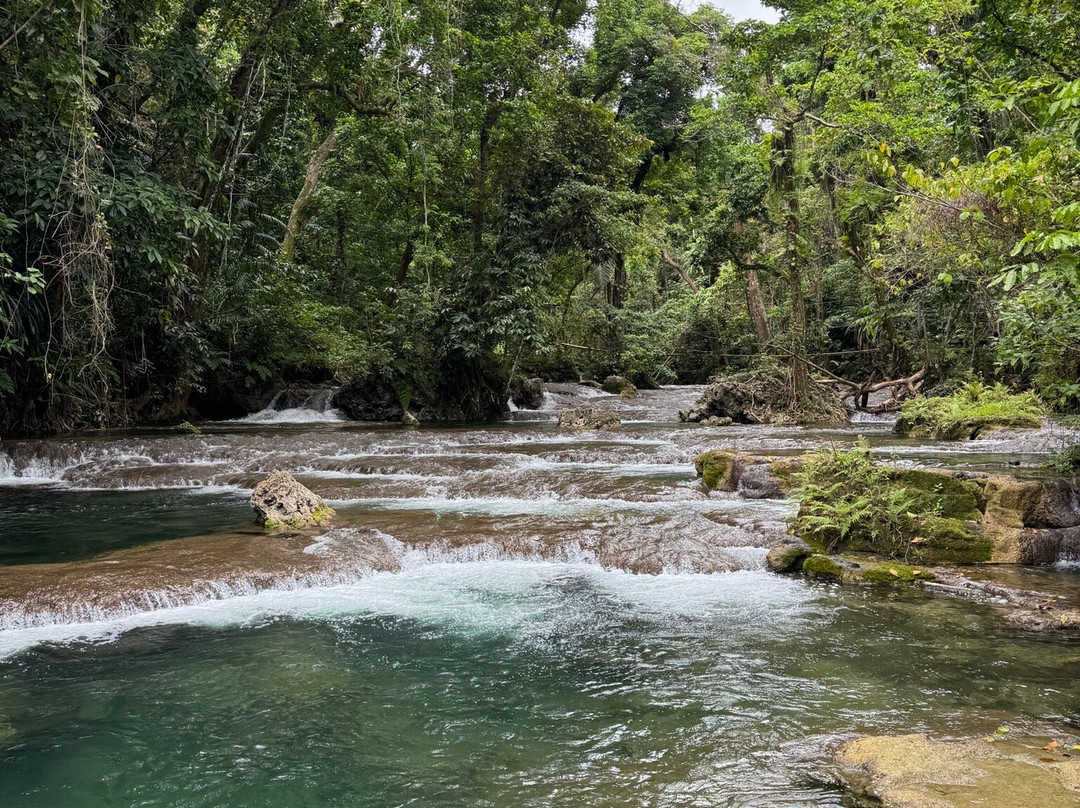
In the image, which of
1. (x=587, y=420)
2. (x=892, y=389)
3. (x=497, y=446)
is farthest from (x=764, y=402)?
(x=497, y=446)

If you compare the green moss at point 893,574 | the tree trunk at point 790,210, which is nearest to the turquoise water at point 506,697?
the green moss at point 893,574

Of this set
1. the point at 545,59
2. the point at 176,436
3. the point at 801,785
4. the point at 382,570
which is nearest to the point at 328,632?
the point at 382,570

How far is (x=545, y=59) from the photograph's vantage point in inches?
733

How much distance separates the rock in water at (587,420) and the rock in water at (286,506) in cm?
961

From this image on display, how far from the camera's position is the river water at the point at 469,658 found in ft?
12.4

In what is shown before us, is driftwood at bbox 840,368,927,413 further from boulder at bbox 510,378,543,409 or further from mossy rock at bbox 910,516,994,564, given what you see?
mossy rock at bbox 910,516,994,564

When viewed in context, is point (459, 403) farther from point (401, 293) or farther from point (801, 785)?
point (801, 785)

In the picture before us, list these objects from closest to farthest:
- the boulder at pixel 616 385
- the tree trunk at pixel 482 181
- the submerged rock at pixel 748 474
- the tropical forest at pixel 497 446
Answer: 1. the tropical forest at pixel 497 446
2. the submerged rock at pixel 748 474
3. the tree trunk at pixel 482 181
4. the boulder at pixel 616 385

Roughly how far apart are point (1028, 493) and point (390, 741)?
6.70m

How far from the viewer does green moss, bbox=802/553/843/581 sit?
700 cm

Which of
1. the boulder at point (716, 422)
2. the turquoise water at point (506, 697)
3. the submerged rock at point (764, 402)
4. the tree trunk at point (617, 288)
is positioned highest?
the tree trunk at point (617, 288)

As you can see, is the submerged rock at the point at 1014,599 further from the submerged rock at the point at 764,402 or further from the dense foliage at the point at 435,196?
the submerged rock at the point at 764,402

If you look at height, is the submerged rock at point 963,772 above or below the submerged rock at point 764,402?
below

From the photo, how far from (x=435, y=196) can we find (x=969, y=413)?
13.8 metres
